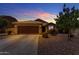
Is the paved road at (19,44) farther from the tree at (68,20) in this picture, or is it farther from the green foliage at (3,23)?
the tree at (68,20)

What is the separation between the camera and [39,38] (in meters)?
7.33

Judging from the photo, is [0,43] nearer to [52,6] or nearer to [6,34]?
[6,34]

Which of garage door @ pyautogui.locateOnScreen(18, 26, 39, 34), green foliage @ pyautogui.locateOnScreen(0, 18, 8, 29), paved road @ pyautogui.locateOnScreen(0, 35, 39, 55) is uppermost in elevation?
green foliage @ pyautogui.locateOnScreen(0, 18, 8, 29)

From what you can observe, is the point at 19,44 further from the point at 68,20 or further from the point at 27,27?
the point at 68,20

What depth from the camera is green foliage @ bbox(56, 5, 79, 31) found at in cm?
728

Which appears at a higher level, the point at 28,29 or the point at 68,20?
the point at 68,20

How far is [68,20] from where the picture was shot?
7297 millimetres

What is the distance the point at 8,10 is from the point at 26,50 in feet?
1.82

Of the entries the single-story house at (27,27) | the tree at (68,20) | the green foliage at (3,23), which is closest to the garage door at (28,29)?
the single-story house at (27,27)

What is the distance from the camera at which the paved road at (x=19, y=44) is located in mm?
7273

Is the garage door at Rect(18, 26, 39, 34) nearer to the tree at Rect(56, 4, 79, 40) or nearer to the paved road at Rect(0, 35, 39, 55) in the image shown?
the paved road at Rect(0, 35, 39, 55)

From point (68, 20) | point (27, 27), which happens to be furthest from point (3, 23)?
point (68, 20)

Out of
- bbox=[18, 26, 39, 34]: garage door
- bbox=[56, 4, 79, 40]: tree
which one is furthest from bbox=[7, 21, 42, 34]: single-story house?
bbox=[56, 4, 79, 40]: tree
